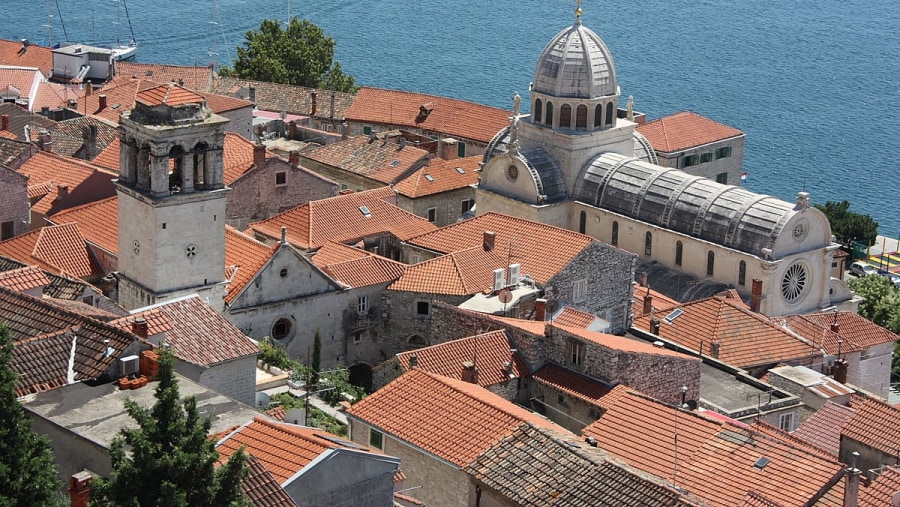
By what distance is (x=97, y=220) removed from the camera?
57.7 metres

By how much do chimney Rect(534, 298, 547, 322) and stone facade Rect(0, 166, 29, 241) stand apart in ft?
59.9

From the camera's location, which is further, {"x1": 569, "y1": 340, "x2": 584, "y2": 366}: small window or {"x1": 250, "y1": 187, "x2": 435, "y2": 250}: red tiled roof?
{"x1": 250, "y1": 187, "x2": 435, "y2": 250}: red tiled roof

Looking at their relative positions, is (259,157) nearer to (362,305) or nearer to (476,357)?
(362,305)

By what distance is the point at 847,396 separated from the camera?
51156 mm

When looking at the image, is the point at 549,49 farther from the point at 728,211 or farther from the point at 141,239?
the point at 141,239

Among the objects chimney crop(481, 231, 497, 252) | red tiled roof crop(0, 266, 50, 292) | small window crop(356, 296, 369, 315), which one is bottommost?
small window crop(356, 296, 369, 315)

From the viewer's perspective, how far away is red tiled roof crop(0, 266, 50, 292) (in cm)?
4134

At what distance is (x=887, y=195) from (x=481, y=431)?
84.7 meters

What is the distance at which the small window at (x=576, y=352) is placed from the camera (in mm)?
46844

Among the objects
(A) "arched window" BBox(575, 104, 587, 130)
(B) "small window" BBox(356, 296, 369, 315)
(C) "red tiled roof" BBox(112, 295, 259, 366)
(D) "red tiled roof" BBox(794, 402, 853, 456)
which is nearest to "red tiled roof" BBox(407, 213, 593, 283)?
(B) "small window" BBox(356, 296, 369, 315)

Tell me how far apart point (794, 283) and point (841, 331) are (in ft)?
18.4

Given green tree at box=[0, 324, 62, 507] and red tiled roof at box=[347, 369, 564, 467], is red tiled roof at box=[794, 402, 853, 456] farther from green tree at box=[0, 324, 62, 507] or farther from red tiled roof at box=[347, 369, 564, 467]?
green tree at box=[0, 324, 62, 507]

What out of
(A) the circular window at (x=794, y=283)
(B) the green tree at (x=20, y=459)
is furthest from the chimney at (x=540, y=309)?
(B) the green tree at (x=20, y=459)

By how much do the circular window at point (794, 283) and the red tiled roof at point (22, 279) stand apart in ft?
105
